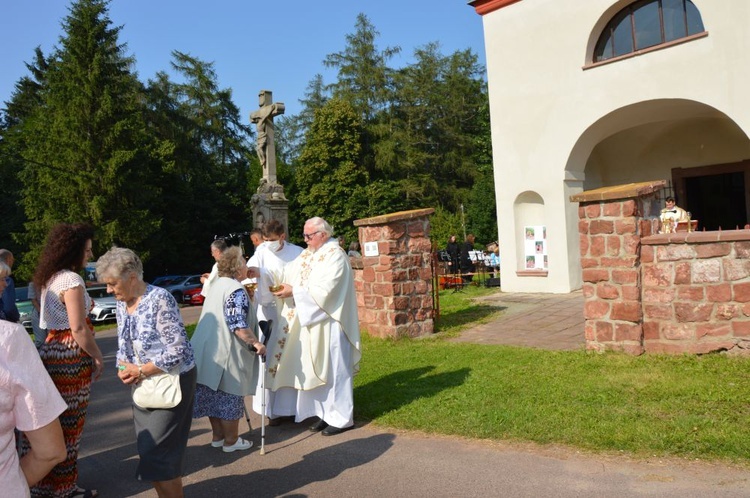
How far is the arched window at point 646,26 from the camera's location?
Result: 12.6 meters

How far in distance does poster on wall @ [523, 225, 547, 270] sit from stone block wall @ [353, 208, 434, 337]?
5.50 metres

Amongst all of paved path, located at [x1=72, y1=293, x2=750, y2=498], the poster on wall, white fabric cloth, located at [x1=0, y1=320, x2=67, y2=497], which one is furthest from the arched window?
white fabric cloth, located at [x1=0, y1=320, x2=67, y2=497]

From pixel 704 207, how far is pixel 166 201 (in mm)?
27285

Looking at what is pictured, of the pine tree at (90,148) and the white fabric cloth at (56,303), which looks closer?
Answer: the white fabric cloth at (56,303)

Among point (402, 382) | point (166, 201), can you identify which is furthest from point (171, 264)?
point (402, 382)

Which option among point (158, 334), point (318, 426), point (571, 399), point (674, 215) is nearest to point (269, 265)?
point (318, 426)

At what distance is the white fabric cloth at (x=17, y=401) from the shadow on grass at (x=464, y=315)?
818 centimetres

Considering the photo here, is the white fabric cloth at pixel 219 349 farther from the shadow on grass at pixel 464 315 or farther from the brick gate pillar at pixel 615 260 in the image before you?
the shadow on grass at pixel 464 315

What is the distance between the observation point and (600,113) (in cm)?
1345

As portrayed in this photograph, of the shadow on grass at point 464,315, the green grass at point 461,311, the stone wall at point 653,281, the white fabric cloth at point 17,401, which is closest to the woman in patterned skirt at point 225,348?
the white fabric cloth at point 17,401

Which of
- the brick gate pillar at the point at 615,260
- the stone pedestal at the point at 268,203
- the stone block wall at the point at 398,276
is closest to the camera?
the brick gate pillar at the point at 615,260

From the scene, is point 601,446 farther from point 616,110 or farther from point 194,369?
point 616,110

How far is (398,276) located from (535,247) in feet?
20.7

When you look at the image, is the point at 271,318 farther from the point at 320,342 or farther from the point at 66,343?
the point at 66,343
